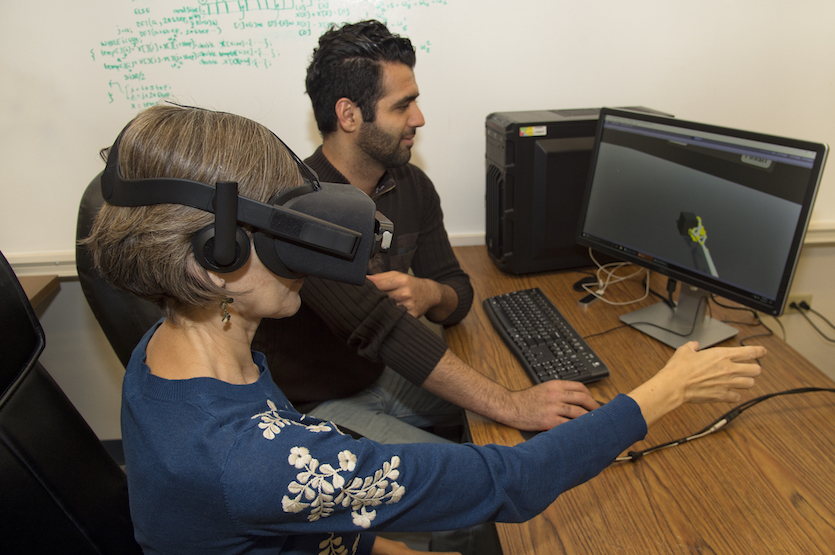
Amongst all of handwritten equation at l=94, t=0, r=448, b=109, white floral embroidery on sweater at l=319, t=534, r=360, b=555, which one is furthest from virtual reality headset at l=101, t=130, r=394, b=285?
handwritten equation at l=94, t=0, r=448, b=109

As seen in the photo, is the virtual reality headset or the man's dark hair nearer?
the virtual reality headset

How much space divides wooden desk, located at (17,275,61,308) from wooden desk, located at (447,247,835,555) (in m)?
1.31

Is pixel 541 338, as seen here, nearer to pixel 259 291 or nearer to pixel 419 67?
pixel 259 291

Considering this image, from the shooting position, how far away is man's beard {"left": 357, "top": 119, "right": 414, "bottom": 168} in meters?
1.34

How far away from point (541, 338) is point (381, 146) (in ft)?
2.07

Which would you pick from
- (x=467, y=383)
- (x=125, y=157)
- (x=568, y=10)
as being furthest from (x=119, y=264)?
(x=568, y=10)

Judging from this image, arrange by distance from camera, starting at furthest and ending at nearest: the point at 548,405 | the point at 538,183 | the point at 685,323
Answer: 1. the point at 538,183
2. the point at 685,323
3. the point at 548,405

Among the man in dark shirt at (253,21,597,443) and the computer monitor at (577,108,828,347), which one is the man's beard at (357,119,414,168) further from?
the computer monitor at (577,108,828,347)

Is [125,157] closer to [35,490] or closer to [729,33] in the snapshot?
[35,490]

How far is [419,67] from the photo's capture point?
63.5 inches

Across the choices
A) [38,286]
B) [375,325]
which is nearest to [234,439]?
[375,325]

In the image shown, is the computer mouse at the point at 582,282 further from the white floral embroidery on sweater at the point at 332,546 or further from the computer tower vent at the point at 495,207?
the white floral embroidery on sweater at the point at 332,546

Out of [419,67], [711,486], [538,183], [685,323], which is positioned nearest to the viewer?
[711,486]

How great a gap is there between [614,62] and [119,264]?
1553 millimetres
